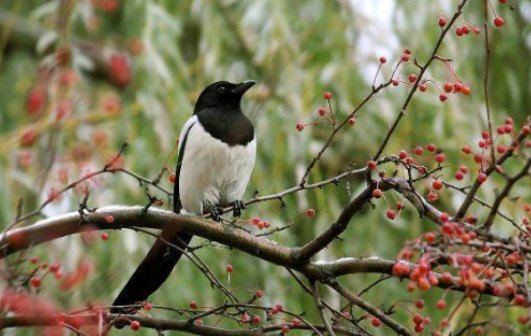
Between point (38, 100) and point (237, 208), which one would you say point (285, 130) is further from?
point (38, 100)

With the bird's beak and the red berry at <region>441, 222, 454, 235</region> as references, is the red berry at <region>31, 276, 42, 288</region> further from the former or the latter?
the bird's beak

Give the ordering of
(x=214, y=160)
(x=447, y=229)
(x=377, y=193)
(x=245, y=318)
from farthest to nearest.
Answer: (x=214, y=160) → (x=245, y=318) → (x=377, y=193) → (x=447, y=229)

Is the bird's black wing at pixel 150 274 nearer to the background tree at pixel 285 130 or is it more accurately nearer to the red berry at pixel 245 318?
the background tree at pixel 285 130

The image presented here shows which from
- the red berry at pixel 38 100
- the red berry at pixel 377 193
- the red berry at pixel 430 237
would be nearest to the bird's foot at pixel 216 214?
the red berry at pixel 38 100

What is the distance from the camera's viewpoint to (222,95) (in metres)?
3.93

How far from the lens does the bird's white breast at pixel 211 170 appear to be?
3.64 m

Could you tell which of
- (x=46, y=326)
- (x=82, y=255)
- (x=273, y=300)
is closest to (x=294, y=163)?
Result: (x=273, y=300)

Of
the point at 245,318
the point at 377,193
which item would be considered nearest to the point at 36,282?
the point at 245,318

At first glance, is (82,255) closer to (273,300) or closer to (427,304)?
(273,300)

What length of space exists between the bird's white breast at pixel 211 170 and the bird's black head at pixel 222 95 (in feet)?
0.52

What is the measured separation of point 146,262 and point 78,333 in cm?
96

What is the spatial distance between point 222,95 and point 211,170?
39 cm

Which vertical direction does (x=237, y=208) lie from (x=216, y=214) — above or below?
above

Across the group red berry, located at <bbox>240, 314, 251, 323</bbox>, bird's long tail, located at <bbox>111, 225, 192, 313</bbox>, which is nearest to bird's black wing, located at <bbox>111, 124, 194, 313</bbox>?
bird's long tail, located at <bbox>111, 225, 192, 313</bbox>
